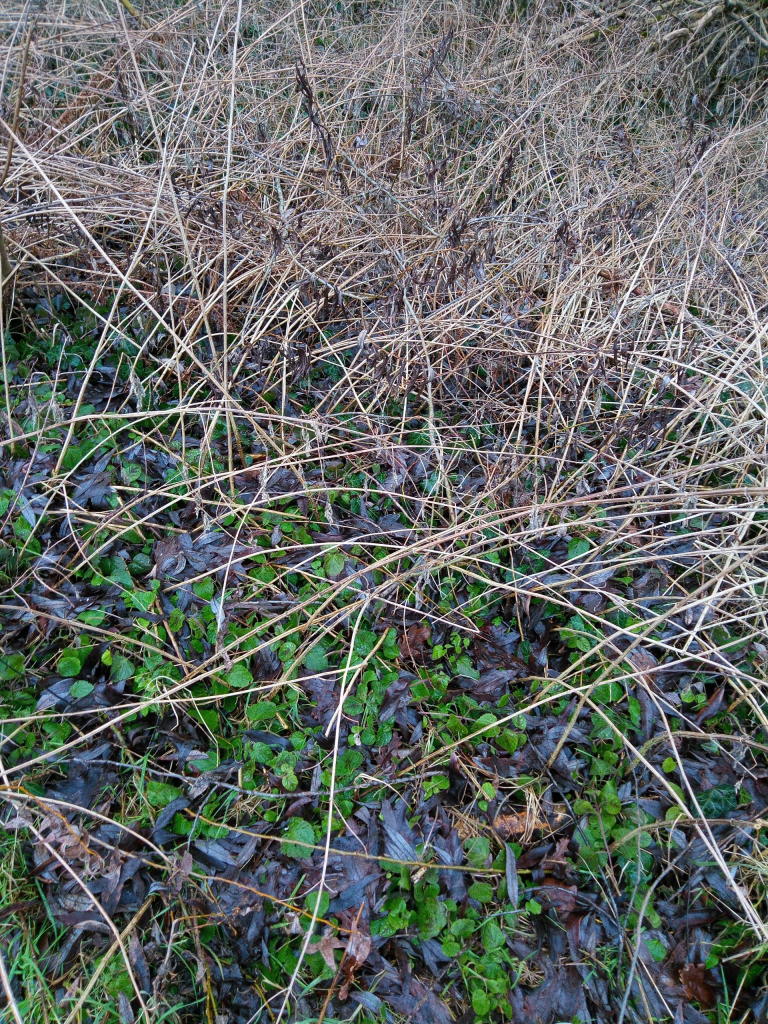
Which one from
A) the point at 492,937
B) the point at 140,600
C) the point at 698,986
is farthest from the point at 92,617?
the point at 698,986

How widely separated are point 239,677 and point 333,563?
1.48ft

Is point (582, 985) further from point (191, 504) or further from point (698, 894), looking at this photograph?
point (191, 504)

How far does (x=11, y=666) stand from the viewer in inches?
67.2

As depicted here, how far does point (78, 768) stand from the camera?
160 centimetres

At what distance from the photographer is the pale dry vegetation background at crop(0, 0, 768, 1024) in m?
1.45

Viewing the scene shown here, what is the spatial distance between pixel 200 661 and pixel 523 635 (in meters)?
0.99

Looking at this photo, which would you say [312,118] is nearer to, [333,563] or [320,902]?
[333,563]

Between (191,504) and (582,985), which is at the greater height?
(191,504)

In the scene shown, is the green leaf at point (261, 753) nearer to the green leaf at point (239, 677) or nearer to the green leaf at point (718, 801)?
the green leaf at point (239, 677)

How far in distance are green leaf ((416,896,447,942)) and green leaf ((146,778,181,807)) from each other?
0.67 meters

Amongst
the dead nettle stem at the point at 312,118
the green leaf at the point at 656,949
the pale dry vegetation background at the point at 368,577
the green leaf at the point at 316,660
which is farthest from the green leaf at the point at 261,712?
the dead nettle stem at the point at 312,118

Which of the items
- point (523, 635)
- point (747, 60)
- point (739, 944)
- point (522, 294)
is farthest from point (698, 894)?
point (747, 60)

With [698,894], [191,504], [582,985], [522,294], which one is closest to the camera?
[582,985]

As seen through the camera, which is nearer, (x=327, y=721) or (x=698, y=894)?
(x=698, y=894)
